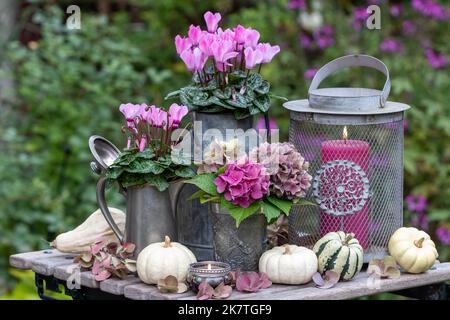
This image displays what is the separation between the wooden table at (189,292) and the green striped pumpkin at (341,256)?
0.04 m

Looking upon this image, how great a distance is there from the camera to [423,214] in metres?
4.81

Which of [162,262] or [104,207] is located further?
[104,207]

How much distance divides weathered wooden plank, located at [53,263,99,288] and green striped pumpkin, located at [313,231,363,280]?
0.63m

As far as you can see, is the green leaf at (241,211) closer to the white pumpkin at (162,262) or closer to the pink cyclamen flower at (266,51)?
the white pumpkin at (162,262)

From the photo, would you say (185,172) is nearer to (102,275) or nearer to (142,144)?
(142,144)

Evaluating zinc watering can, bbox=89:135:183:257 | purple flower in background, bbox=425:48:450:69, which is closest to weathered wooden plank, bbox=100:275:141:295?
zinc watering can, bbox=89:135:183:257

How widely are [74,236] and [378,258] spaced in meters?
0.91

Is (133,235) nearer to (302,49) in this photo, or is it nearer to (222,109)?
(222,109)

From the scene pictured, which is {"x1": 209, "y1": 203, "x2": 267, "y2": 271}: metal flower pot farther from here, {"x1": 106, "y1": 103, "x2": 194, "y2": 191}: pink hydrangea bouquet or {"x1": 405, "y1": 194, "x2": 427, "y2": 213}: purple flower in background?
{"x1": 405, "y1": 194, "x2": 427, "y2": 213}: purple flower in background

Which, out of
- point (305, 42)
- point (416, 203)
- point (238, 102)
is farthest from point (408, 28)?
point (238, 102)

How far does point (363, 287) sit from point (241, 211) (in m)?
0.40

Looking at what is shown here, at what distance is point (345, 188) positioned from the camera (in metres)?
2.57

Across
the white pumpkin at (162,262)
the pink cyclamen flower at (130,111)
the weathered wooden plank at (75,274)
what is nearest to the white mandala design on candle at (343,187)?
the white pumpkin at (162,262)
